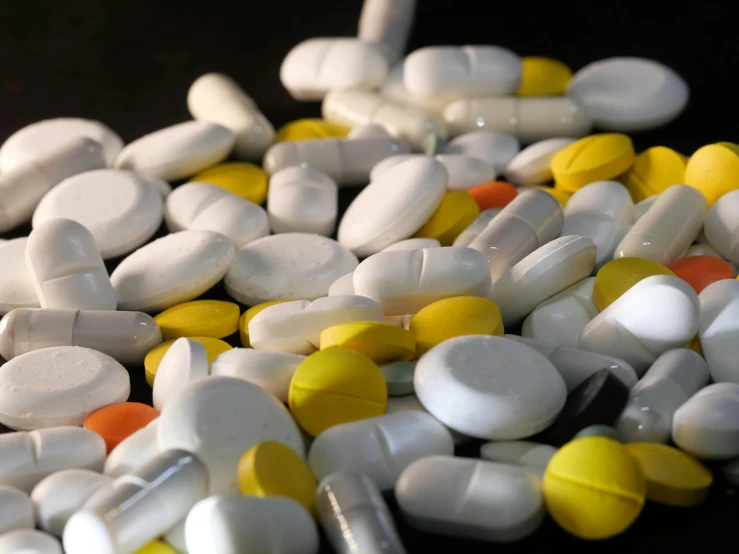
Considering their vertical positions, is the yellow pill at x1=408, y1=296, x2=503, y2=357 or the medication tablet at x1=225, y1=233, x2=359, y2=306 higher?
the yellow pill at x1=408, y1=296, x2=503, y2=357

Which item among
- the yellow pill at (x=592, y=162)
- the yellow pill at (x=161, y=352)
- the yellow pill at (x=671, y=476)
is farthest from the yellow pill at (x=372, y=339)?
the yellow pill at (x=592, y=162)

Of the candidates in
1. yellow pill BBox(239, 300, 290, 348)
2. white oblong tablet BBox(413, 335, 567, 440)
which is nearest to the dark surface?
yellow pill BBox(239, 300, 290, 348)

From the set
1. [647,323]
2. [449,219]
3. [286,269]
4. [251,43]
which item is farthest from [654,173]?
[251,43]

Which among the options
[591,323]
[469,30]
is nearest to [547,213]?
[591,323]

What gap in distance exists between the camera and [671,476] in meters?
0.73

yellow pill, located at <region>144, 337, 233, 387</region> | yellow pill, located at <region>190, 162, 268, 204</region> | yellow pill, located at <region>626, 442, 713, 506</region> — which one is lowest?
yellow pill, located at <region>144, 337, 233, 387</region>

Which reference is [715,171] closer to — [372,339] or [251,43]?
[372,339]

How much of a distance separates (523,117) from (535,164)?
0.16 metres

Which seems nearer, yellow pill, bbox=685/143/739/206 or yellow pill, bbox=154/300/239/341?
yellow pill, bbox=154/300/239/341

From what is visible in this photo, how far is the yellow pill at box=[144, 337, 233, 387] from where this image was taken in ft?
3.10

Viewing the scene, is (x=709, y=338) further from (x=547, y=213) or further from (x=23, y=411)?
(x=23, y=411)

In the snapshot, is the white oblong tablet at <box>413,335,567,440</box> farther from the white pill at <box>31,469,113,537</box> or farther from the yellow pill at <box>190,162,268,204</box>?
the yellow pill at <box>190,162,268,204</box>

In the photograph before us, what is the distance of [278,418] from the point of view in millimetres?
785

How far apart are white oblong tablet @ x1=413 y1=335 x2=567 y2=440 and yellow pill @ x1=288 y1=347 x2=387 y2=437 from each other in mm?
44
